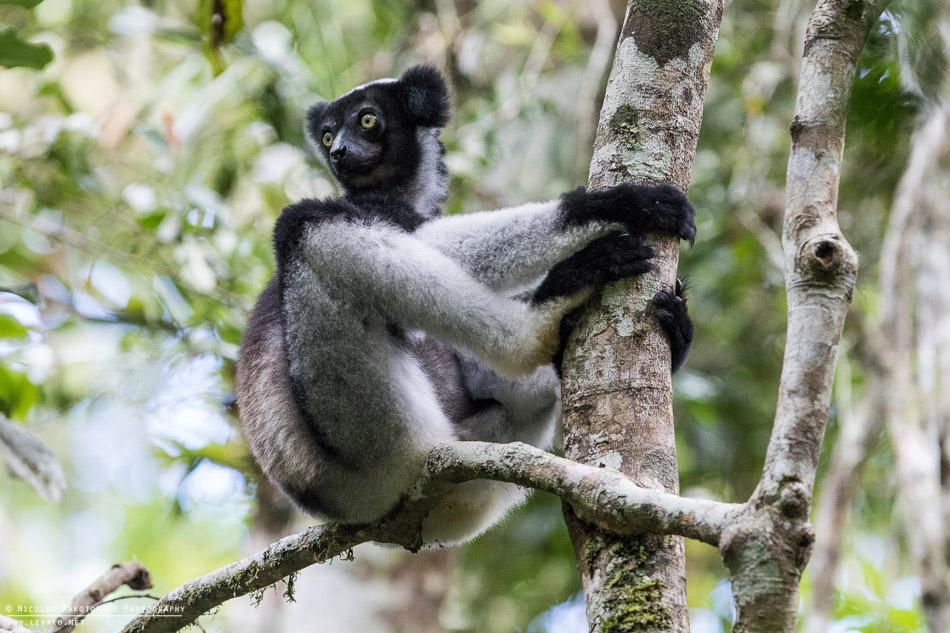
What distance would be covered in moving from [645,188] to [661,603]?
1144 millimetres

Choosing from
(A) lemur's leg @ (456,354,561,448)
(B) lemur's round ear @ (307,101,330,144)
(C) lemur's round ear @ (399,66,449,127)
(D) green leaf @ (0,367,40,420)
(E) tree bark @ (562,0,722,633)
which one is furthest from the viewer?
(B) lemur's round ear @ (307,101,330,144)

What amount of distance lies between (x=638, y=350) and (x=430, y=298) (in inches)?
32.1

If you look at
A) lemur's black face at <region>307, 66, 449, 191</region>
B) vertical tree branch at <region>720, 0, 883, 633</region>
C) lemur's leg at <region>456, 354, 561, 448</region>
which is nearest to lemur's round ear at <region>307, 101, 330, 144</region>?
lemur's black face at <region>307, 66, 449, 191</region>

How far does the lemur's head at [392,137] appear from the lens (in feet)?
12.7

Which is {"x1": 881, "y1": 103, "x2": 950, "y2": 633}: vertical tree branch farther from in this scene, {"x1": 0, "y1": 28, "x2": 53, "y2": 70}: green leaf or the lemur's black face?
{"x1": 0, "y1": 28, "x2": 53, "y2": 70}: green leaf

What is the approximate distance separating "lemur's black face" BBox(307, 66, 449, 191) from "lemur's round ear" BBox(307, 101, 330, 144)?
0.05m

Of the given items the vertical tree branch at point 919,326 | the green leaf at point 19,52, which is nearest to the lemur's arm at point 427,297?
the green leaf at point 19,52

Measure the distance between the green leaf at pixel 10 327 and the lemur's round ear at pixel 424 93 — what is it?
6.77 feet

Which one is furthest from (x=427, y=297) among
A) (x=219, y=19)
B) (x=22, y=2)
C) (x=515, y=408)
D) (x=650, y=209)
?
(x=219, y=19)

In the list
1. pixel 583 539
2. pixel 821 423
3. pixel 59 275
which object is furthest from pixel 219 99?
pixel 821 423

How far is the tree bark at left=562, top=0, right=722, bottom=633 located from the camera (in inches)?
72.4

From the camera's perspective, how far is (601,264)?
236cm

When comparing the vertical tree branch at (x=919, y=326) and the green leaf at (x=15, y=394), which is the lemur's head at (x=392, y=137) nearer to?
the green leaf at (x=15, y=394)

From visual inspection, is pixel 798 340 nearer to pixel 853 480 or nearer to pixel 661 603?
pixel 661 603
